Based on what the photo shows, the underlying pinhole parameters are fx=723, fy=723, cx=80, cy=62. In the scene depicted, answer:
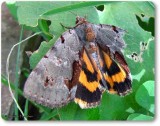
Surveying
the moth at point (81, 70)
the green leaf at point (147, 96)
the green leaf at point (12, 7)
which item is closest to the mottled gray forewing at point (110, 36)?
the moth at point (81, 70)

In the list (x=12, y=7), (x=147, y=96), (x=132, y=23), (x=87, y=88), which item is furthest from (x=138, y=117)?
(x=12, y=7)

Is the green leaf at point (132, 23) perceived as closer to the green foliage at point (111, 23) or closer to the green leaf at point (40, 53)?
the green foliage at point (111, 23)

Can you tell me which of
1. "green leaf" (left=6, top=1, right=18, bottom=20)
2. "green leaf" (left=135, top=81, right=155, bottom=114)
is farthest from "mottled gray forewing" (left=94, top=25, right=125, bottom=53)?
"green leaf" (left=6, top=1, right=18, bottom=20)

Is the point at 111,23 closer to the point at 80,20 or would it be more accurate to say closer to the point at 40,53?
the point at 80,20

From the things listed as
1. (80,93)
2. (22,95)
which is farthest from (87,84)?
(22,95)

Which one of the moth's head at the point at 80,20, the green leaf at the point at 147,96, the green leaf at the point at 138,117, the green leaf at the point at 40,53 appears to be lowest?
the green leaf at the point at 138,117

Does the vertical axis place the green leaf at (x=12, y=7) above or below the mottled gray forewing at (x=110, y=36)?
above

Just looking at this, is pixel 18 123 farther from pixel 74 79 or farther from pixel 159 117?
pixel 159 117
